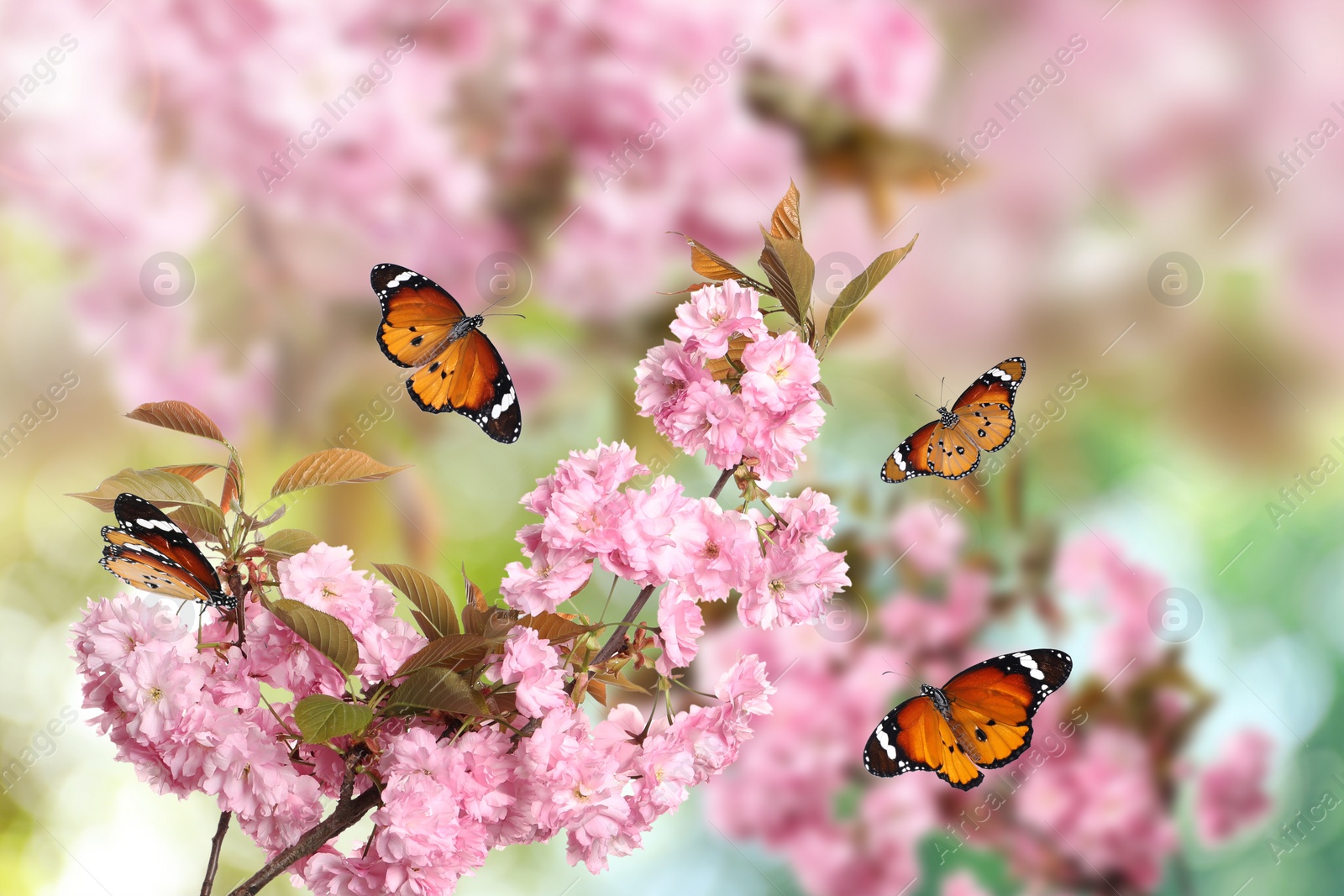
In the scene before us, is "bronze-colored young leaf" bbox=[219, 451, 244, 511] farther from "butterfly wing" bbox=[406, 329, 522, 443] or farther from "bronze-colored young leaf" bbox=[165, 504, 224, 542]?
"butterfly wing" bbox=[406, 329, 522, 443]

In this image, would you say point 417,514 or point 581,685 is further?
point 417,514

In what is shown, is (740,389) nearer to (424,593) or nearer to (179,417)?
(424,593)

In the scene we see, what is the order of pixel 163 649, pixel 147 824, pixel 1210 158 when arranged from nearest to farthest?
pixel 163 649 → pixel 147 824 → pixel 1210 158

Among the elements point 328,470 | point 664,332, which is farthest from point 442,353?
point 664,332

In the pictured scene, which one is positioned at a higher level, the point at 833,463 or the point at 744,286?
the point at 833,463

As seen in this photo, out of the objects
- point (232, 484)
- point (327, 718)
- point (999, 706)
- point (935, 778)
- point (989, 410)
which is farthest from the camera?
point (935, 778)

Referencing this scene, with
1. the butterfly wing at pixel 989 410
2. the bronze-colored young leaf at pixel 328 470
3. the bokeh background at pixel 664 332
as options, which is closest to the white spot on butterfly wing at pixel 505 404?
the bronze-colored young leaf at pixel 328 470

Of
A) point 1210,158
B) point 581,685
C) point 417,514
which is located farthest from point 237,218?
point 1210,158

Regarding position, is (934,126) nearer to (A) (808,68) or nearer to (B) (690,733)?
(A) (808,68)
